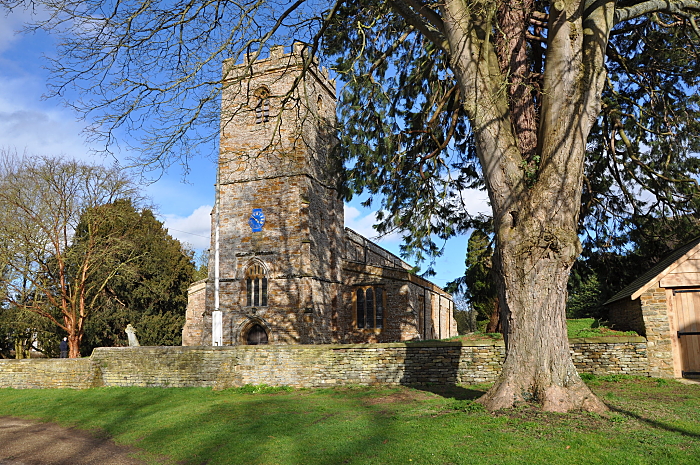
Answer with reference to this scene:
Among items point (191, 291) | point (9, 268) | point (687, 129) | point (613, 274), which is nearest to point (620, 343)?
point (613, 274)

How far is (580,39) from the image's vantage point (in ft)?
25.7

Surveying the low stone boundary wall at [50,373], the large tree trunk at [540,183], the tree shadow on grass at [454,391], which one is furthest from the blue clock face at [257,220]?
the large tree trunk at [540,183]

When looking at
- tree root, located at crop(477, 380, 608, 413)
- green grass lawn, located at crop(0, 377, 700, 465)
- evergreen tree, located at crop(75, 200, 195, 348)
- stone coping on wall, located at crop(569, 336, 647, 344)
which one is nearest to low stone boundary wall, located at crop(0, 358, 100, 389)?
green grass lawn, located at crop(0, 377, 700, 465)

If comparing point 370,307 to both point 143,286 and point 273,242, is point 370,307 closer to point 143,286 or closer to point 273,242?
point 273,242

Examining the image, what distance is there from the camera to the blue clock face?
2455cm

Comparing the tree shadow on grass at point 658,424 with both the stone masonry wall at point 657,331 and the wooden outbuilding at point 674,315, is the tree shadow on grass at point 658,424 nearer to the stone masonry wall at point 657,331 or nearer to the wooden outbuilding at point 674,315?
the stone masonry wall at point 657,331

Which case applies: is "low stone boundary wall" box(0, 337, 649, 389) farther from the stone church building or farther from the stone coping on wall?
the stone church building

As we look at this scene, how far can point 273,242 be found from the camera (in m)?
24.2

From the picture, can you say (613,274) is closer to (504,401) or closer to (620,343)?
(620,343)

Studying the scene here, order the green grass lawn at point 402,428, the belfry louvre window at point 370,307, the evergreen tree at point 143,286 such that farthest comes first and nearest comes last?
the evergreen tree at point 143,286
the belfry louvre window at point 370,307
the green grass lawn at point 402,428

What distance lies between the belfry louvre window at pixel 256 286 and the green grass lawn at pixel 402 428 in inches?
445

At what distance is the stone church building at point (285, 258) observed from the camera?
2338cm

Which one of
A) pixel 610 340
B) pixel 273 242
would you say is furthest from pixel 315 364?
pixel 273 242

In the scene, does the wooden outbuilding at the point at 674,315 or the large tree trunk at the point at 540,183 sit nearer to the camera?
the large tree trunk at the point at 540,183
